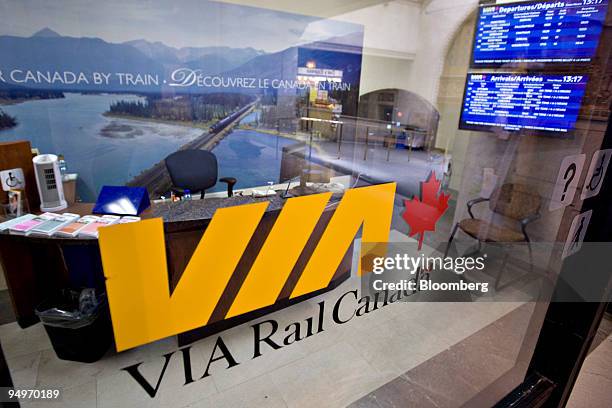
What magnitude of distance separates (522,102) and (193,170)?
300 centimetres

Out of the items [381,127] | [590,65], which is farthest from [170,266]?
[590,65]

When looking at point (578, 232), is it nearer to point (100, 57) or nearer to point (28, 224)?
point (28, 224)

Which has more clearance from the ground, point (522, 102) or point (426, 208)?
point (522, 102)

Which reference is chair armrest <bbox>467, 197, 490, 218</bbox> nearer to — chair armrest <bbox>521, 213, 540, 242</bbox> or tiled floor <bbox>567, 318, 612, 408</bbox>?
chair armrest <bbox>521, 213, 540, 242</bbox>

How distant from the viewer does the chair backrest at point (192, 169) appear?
11.0 feet

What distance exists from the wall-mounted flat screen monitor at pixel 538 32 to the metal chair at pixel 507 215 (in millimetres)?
1196

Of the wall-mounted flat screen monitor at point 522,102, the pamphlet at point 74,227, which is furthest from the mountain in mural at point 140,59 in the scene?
the pamphlet at point 74,227

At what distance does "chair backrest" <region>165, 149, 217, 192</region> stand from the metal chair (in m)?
2.51

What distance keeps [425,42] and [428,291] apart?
6.02 ft

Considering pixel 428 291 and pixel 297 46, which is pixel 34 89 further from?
pixel 428 291

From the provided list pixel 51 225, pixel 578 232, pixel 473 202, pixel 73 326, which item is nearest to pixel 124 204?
pixel 51 225

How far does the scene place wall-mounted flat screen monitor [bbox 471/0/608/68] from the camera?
2006 millimetres

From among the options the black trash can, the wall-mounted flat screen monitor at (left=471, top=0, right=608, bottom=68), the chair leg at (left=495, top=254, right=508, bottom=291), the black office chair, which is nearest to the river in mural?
the black office chair

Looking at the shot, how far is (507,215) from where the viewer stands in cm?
321
